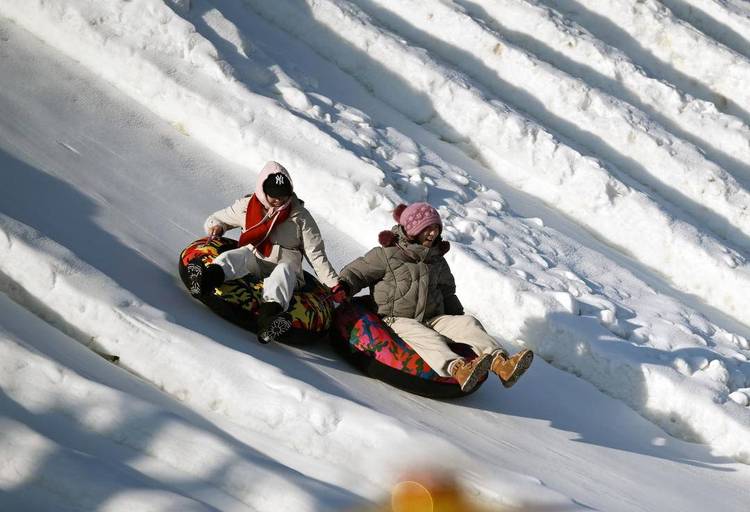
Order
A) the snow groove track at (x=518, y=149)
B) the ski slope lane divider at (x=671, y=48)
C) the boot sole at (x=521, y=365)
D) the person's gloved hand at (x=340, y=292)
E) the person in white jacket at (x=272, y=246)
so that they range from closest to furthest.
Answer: the boot sole at (x=521, y=365) → the person in white jacket at (x=272, y=246) → the person's gloved hand at (x=340, y=292) → the snow groove track at (x=518, y=149) → the ski slope lane divider at (x=671, y=48)

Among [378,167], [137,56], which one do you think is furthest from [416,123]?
[137,56]

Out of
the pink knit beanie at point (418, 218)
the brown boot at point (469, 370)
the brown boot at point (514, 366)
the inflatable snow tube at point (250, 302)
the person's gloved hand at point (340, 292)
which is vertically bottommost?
the inflatable snow tube at point (250, 302)

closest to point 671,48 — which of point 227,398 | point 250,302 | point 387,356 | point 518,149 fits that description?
point 518,149

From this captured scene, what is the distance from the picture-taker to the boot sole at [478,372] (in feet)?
17.4

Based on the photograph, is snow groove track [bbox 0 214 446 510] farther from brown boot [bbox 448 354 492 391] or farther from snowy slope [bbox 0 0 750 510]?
brown boot [bbox 448 354 492 391]

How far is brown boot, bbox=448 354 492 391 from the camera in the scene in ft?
17.4

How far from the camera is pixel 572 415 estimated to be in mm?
6289

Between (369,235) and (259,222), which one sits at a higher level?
(259,222)

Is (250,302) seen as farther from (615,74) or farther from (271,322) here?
(615,74)

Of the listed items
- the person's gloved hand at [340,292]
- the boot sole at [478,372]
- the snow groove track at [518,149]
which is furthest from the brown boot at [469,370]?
the snow groove track at [518,149]

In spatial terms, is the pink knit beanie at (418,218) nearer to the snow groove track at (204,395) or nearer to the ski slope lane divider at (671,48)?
the snow groove track at (204,395)

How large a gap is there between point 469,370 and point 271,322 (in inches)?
43.2

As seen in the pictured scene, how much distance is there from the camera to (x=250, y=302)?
541 centimetres

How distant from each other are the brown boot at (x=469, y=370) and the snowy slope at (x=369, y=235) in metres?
0.24
